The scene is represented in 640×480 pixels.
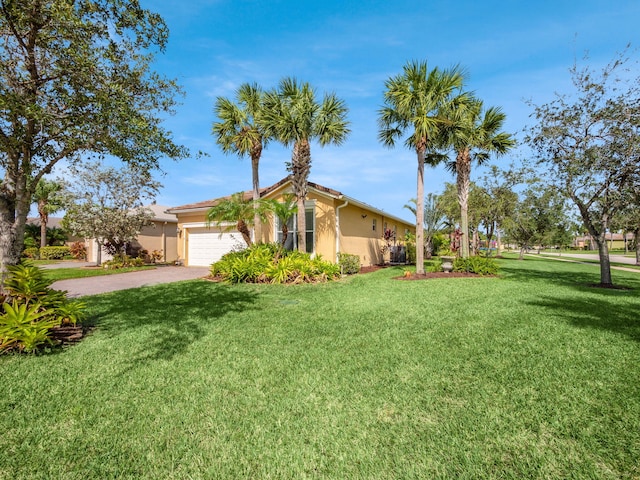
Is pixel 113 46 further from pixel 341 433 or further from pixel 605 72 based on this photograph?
pixel 605 72

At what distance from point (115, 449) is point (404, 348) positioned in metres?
→ 3.52

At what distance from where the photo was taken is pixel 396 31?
30.0 ft

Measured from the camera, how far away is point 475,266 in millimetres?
13359

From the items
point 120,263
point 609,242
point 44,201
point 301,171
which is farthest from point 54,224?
point 609,242

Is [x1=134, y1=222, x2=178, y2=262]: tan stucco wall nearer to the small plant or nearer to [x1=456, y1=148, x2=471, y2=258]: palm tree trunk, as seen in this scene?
the small plant

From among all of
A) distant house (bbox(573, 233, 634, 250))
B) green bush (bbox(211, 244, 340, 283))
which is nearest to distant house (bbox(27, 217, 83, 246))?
green bush (bbox(211, 244, 340, 283))

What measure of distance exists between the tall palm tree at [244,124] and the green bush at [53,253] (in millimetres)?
19624

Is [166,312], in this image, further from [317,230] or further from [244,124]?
A: [244,124]

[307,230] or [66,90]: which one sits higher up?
[66,90]

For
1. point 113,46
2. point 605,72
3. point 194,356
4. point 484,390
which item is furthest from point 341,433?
point 605,72

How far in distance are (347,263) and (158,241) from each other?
15357 millimetres

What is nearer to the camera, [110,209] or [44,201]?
[110,209]

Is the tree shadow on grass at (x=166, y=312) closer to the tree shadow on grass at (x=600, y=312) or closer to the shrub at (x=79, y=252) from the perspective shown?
the tree shadow on grass at (x=600, y=312)

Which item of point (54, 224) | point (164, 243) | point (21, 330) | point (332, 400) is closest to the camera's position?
point (332, 400)
